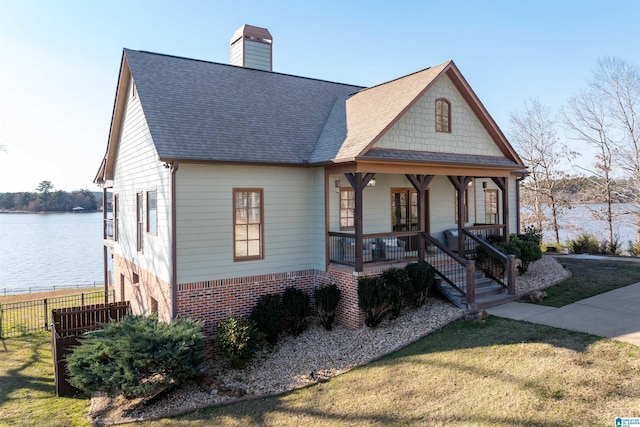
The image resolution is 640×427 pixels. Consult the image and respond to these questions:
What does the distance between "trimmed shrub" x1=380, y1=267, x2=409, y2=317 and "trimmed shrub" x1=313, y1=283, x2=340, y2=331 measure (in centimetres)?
140

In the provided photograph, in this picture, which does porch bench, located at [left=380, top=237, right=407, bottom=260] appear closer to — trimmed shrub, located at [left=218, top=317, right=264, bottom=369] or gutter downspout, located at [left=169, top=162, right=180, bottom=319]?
trimmed shrub, located at [left=218, top=317, right=264, bottom=369]

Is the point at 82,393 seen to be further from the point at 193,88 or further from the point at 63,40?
the point at 63,40

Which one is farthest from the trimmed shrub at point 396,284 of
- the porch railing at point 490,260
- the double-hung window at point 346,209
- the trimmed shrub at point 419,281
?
the porch railing at point 490,260

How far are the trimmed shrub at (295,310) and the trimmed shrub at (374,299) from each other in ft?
5.28

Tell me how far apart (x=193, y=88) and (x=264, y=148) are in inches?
131

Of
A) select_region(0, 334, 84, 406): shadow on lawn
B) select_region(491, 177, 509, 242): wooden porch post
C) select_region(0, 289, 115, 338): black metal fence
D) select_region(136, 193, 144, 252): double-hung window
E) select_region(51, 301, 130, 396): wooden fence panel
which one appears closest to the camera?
select_region(51, 301, 130, 396): wooden fence panel

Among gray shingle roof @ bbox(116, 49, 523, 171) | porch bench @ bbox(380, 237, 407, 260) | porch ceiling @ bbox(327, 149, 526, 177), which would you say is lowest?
porch bench @ bbox(380, 237, 407, 260)

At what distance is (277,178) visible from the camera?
39.9ft

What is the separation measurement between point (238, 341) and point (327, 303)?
273 cm

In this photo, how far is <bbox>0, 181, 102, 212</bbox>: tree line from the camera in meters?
65.8

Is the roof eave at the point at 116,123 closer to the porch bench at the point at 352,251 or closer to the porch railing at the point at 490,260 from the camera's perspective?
the porch bench at the point at 352,251

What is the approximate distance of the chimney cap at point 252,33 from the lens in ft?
58.2

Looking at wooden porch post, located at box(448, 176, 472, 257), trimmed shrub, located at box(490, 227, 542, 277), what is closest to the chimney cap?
wooden porch post, located at box(448, 176, 472, 257)

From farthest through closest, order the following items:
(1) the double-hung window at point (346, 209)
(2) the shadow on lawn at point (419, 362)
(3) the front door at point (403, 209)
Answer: (3) the front door at point (403, 209) → (1) the double-hung window at point (346, 209) → (2) the shadow on lawn at point (419, 362)
